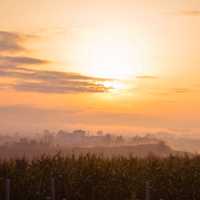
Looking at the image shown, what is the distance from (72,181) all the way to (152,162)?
4.31m

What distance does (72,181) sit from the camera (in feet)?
90.1

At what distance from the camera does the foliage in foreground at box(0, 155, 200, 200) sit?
26984 mm

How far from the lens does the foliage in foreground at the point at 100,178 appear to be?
88.5 feet

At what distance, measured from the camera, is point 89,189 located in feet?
89.2

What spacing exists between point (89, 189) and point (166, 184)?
383cm

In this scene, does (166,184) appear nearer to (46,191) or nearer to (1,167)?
(46,191)

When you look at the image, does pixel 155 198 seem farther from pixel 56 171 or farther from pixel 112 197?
pixel 56 171

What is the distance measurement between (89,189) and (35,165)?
127 inches

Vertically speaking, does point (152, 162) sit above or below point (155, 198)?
above

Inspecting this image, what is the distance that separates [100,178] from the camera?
2759 centimetres

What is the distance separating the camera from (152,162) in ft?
93.6

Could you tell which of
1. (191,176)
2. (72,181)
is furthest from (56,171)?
(191,176)

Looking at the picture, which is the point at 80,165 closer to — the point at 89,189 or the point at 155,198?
the point at 89,189

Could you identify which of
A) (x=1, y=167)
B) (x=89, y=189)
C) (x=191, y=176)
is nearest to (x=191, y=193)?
(x=191, y=176)
